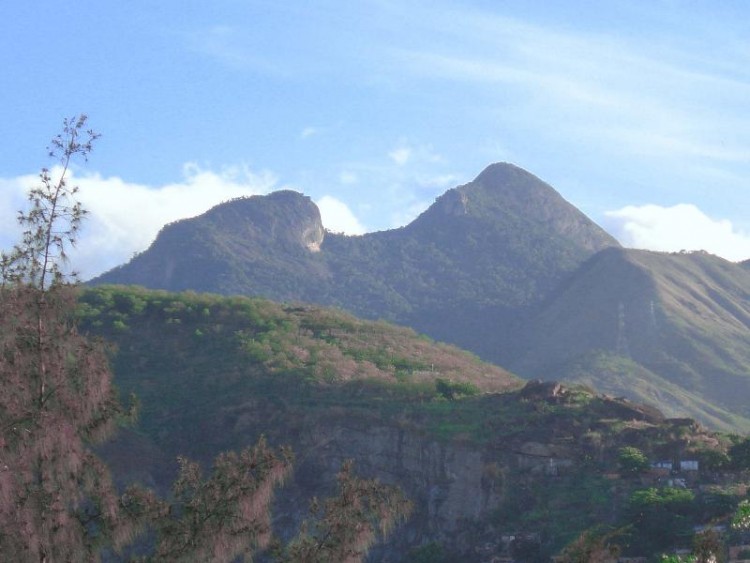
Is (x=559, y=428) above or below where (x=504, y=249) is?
below

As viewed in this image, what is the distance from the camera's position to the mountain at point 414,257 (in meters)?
89.9

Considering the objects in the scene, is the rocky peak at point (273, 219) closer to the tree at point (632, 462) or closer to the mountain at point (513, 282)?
the mountain at point (513, 282)

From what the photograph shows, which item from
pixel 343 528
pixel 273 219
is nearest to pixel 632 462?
pixel 343 528

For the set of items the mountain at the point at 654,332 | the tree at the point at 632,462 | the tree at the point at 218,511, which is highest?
the mountain at the point at 654,332

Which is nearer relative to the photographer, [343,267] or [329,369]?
[329,369]

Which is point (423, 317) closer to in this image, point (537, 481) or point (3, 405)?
point (537, 481)

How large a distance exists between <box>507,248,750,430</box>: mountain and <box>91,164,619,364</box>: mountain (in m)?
5.56

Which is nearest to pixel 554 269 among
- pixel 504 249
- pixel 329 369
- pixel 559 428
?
pixel 504 249

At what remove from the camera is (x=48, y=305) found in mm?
13234

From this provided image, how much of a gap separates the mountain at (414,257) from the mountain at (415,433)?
36.4 meters

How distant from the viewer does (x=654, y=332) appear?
7431 centimetres

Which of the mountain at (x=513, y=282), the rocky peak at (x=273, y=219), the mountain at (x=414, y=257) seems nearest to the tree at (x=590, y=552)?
the mountain at (x=513, y=282)

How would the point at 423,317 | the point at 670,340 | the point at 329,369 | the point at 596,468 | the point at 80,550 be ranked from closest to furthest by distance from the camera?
the point at 80,550 < the point at 596,468 < the point at 329,369 < the point at 670,340 < the point at 423,317

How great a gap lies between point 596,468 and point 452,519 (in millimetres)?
4019
